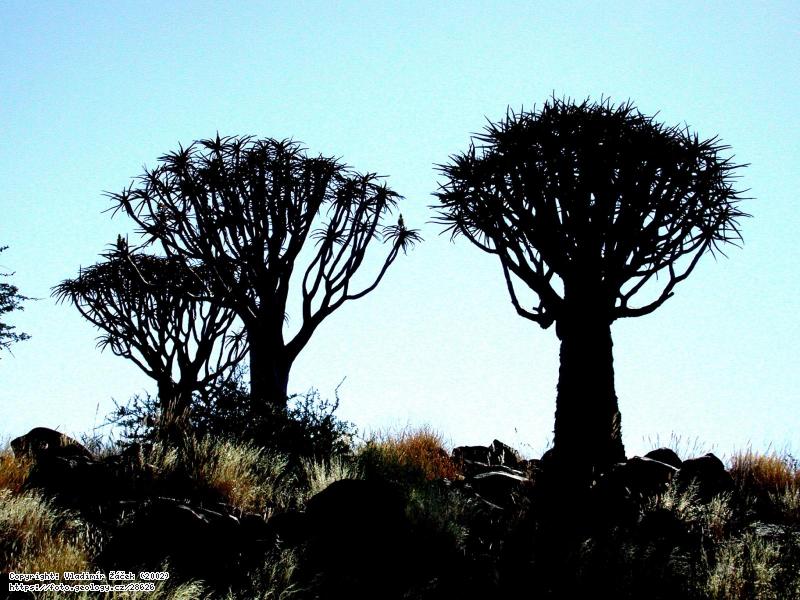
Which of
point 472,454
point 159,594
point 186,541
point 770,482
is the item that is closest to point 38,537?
point 186,541

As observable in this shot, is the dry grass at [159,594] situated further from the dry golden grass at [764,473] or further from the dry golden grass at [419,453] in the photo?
the dry golden grass at [764,473]

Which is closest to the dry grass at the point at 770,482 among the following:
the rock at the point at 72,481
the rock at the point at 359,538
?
the rock at the point at 359,538

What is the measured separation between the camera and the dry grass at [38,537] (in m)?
7.77

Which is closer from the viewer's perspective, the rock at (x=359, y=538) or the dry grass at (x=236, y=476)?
the rock at (x=359, y=538)

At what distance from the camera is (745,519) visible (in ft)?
36.7

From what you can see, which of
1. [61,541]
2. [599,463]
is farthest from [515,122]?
[61,541]

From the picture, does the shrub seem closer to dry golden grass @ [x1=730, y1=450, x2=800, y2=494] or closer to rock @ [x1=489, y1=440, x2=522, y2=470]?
rock @ [x1=489, y1=440, x2=522, y2=470]

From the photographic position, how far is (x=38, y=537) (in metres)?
8.42

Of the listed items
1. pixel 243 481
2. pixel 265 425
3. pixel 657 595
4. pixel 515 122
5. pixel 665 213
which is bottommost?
pixel 657 595

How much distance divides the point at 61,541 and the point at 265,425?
229 inches

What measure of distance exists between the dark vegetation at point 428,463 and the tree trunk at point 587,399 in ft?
0.08

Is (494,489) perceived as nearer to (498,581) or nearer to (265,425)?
(498,581)

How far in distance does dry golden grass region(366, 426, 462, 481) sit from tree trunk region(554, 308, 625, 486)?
195 centimetres

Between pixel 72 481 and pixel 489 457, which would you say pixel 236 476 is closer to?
pixel 72 481
